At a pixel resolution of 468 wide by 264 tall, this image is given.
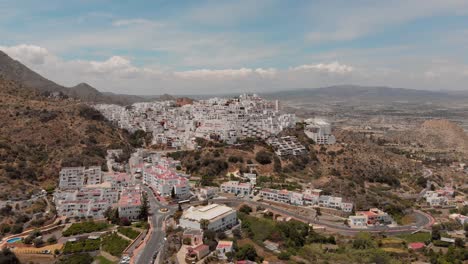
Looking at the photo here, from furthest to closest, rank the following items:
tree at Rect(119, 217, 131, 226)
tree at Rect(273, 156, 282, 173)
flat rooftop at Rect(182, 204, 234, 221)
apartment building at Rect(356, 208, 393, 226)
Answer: tree at Rect(273, 156, 282, 173) → apartment building at Rect(356, 208, 393, 226) → tree at Rect(119, 217, 131, 226) → flat rooftop at Rect(182, 204, 234, 221)

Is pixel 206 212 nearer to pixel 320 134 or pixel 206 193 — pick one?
pixel 206 193

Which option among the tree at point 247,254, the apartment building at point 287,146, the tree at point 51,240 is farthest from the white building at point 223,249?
the apartment building at point 287,146

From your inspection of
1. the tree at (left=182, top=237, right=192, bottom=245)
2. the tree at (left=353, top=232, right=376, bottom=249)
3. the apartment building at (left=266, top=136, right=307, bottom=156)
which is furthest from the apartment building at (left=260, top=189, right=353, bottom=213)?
the tree at (left=182, top=237, right=192, bottom=245)

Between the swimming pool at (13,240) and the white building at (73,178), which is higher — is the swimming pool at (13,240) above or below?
below

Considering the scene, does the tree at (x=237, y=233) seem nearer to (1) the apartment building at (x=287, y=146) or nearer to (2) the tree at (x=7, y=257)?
(2) the tree at (x=7, y=257)

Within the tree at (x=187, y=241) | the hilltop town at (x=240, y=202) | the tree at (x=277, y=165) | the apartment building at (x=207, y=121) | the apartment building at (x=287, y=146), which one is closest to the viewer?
the tree at (x=187, y=241)

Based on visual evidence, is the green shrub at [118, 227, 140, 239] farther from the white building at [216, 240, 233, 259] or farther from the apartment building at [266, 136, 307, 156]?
the apartment building at [266, 136, 307, 156]
